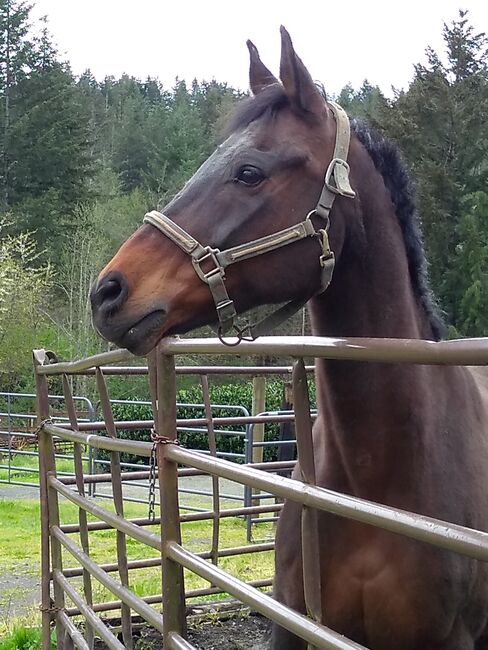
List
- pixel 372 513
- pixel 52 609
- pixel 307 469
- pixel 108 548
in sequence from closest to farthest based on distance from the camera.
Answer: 1. pixel 372 513
2. pixel 307 469
3. pixel 52 609
4. pixel 108 548

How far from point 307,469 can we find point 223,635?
2654mm

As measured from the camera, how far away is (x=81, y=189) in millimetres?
27094

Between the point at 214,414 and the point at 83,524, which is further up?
the point at 83,524

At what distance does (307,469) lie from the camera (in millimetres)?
1425

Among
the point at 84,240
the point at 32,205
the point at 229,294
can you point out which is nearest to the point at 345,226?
the point at 229,294

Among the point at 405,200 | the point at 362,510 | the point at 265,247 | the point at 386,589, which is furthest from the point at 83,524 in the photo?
the point at 362,510

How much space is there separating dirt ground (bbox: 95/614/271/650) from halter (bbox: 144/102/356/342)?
212 cm

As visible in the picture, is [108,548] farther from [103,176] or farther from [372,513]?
[103,176]

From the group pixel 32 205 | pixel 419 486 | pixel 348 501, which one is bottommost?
pixel 419 486

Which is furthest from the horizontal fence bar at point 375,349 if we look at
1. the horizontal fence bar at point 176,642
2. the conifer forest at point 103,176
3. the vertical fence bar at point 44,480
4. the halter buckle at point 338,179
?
the conifer forest at point 103,176

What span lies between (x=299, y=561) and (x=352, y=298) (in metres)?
0.73

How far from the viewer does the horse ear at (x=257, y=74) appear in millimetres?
2254

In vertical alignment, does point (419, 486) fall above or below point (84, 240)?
below

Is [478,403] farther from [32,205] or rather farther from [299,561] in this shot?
[32,205]
